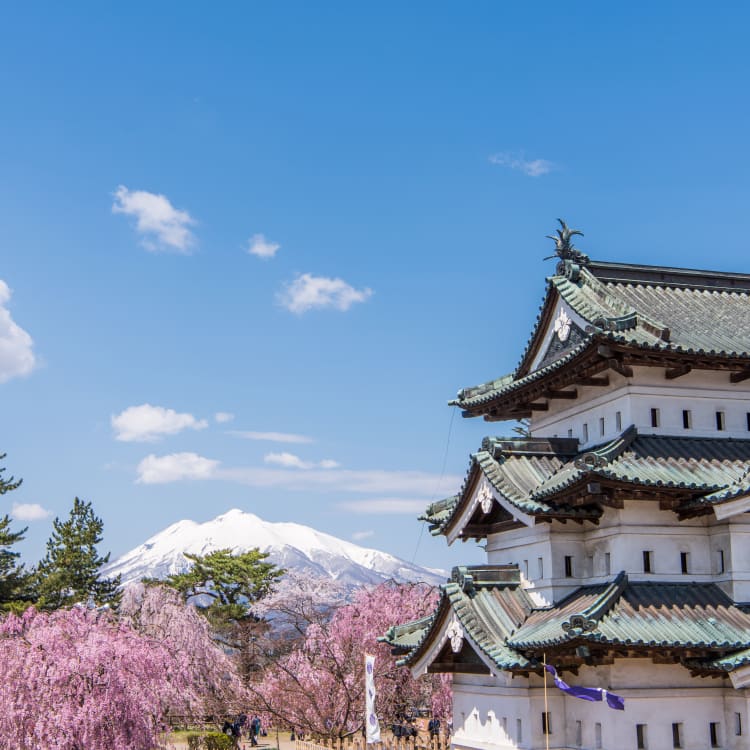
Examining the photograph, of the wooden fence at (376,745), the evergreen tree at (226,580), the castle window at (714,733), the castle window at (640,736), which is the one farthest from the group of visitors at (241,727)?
the castle window at (714,733)

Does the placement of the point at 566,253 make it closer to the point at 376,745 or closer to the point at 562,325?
the point at 562,325

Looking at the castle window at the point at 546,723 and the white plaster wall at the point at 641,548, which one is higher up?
the white plaster wall at the point at 641,548

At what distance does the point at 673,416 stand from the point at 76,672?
18.1 meters

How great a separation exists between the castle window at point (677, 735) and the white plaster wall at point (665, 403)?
243 inches

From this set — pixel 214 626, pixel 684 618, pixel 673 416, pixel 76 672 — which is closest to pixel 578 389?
pixel 673 416

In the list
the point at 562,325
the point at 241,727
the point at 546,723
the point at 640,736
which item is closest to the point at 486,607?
the point at 546,723

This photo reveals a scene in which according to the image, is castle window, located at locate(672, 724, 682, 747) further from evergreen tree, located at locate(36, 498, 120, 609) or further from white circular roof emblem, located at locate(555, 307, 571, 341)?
evergreen tree, located at locate(36, 498, 120, 609)

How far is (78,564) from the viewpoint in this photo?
63406mm

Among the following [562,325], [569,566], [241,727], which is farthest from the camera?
[241,727]

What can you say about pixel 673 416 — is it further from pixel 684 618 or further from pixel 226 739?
pixel 226 739

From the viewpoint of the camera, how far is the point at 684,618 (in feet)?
64.6

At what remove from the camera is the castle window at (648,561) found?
20703 millimetres

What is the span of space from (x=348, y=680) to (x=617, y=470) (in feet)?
70.8

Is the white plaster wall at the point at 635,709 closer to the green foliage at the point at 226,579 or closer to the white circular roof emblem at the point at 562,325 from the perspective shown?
the white circular roof emblem at the point at 562,325
